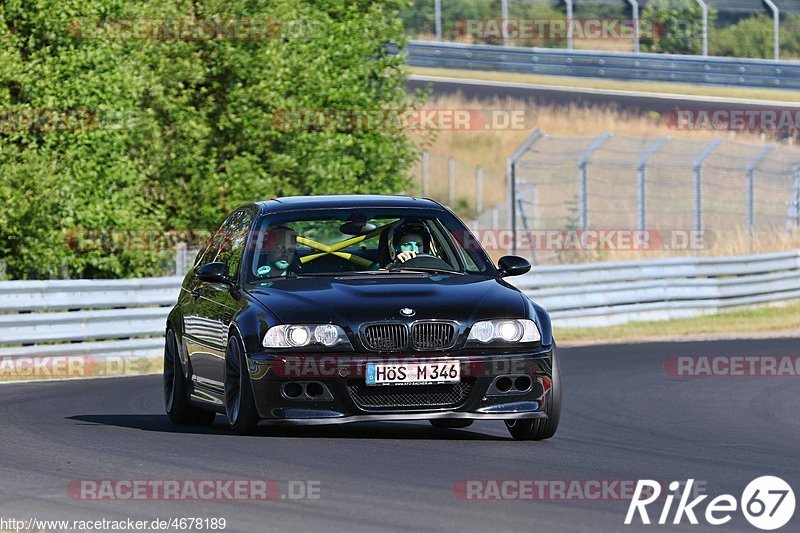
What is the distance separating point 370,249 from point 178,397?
169 centimetres

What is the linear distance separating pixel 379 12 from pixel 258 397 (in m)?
22.8

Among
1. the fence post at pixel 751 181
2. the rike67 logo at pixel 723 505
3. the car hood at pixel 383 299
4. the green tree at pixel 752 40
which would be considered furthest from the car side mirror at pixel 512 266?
the green tree at pixel 752 40

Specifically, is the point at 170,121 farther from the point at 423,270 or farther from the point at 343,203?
the point at 423,270

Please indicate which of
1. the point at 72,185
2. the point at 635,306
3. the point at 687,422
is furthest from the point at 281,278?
the point at 635,306

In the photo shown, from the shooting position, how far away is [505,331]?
9.71 m

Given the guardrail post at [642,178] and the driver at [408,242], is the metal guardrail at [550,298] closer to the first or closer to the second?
the guardrail post at [642,178]

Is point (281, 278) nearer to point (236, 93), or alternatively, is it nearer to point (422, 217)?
point (422, 217)

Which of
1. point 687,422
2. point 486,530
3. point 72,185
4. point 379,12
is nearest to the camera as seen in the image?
point 486,530

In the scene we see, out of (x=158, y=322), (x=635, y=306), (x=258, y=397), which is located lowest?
(x=635, y=306)

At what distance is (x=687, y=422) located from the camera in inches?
468

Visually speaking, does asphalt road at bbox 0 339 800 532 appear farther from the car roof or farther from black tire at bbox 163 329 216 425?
the car roof

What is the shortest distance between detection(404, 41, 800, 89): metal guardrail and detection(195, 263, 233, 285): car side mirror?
35.1 meters

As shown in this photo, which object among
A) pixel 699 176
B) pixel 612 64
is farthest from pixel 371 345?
pixel 612 64

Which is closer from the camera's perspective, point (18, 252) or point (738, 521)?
point (738, 521)
